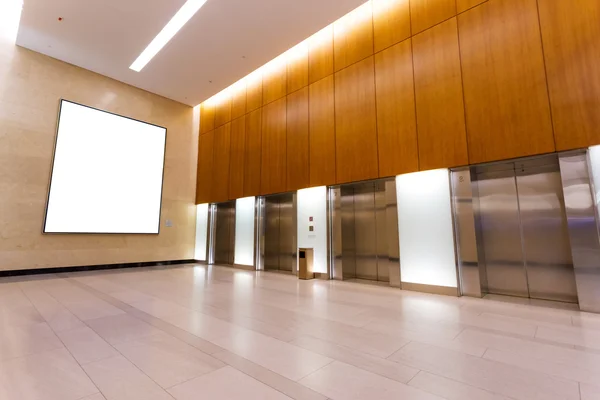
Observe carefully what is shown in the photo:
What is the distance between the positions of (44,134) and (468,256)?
1248 cm

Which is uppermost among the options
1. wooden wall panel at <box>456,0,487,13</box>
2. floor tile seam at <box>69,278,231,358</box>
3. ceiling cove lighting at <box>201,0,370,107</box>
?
ceiling cove lighting at <box>201,0,370,107</box>

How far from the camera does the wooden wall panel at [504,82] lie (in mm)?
4965

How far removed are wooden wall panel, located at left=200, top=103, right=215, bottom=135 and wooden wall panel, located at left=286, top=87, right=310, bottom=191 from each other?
4940 mm

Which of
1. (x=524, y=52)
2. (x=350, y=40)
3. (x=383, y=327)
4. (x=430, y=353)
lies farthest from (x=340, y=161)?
(x=430, y=353)

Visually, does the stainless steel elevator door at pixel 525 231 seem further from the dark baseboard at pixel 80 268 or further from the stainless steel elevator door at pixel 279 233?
the dark baseboard at pixel 80 268

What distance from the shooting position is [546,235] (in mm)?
5238

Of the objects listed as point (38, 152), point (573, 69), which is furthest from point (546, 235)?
point (38, 152)

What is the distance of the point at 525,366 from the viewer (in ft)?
8.26

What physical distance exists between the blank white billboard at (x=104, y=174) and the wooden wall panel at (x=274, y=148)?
499 cm

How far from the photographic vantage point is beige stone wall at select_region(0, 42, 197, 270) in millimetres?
8320

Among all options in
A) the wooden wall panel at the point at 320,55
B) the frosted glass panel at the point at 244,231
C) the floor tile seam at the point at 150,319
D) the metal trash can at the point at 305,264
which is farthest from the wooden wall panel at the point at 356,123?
the floor tile seam at the point at 150,319

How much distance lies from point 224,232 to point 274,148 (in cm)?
452

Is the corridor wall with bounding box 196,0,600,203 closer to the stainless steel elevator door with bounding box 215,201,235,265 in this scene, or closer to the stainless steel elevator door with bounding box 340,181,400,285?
the stainless steel elevator door with bounding box 340,181,400,285

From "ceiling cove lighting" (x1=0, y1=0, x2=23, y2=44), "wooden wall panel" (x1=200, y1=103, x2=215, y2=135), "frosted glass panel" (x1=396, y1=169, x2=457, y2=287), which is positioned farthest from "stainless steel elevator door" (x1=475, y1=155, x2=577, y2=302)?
"ceiling cove lighting" (x1=0, y1=0, x2=23, y2=44)
